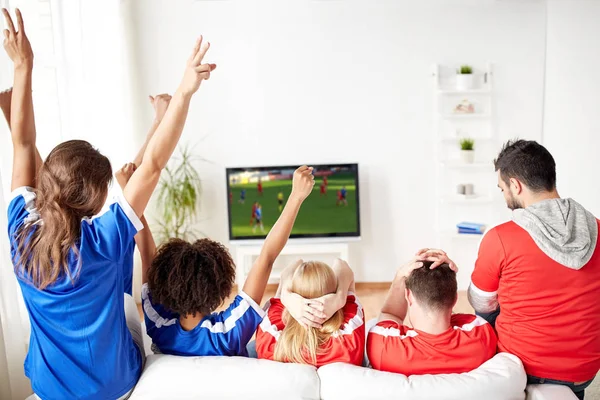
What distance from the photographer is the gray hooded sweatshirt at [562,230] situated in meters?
1.73

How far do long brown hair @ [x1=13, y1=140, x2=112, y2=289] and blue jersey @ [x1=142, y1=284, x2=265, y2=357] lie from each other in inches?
16.8

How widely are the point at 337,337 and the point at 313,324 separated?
0.09 metres

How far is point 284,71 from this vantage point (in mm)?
5047

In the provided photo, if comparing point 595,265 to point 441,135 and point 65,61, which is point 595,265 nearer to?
point 441,135

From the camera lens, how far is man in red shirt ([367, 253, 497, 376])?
5.48ft

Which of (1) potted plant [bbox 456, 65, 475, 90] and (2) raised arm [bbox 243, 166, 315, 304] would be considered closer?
(2) raised arm [bbox 243, 166, 315, 304]

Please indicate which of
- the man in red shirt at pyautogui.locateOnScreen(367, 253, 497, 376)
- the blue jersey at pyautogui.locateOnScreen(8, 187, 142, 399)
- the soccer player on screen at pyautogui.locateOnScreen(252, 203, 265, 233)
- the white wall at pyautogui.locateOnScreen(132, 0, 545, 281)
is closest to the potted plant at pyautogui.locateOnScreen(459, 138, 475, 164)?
the white wall at pyautogui.locateOnScreen(132, 0, 545, 281)

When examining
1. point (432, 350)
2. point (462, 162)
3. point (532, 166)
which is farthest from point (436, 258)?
point (462, 162)

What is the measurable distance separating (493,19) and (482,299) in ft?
12.2

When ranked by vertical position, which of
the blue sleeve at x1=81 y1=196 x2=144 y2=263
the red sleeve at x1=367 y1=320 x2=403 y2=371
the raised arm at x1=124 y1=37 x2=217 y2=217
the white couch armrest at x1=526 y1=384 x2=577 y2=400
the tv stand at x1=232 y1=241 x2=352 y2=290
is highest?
the raised arm at x1=124 y1=37 x2=217 y2=217

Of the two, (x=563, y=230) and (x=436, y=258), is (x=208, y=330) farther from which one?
(x=563, y=230)

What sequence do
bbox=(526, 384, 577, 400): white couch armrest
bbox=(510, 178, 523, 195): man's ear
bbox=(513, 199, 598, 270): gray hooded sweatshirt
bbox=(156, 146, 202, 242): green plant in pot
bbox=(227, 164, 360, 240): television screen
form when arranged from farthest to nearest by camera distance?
bbox=(227, 164, 360, 240): television screen
bbox=(156, 146, 202, 242): green plant in pot
bbox=(510, 178, 523, 195): man's ear
bbox=(513, 199, 598, 270): gray hooded sweatshirt
bbox=(526, 384, 577, 400): white couch armrest

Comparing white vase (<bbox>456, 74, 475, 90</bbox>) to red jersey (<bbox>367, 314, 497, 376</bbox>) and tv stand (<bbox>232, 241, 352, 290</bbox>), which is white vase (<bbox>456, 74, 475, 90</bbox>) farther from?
red jersey (<bbox>367, 314, 497, 376</bbox>)

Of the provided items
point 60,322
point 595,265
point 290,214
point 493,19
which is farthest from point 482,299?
point 493,19
